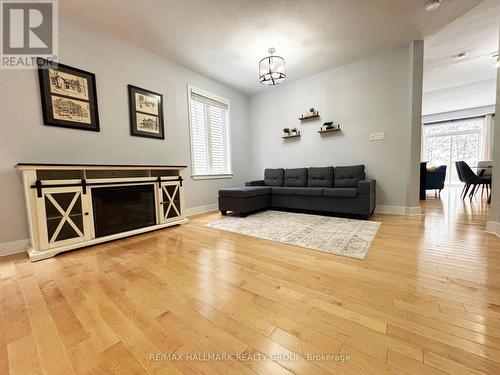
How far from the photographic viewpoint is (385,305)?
1.17 metres

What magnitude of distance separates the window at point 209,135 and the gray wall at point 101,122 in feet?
0.58

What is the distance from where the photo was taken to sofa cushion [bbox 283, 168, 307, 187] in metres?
4.19

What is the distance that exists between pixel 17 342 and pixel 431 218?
14.9 ft

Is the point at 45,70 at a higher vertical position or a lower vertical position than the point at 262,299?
higher

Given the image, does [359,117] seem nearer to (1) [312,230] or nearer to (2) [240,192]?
(1) [312,230]

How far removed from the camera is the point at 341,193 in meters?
3.28

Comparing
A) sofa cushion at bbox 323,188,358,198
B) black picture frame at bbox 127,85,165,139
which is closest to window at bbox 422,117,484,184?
sofa cushion at bbox 323,188,358,198

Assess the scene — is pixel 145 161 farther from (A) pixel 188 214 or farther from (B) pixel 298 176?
(B) pixel 298 176

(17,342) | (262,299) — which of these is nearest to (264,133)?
(262,299)

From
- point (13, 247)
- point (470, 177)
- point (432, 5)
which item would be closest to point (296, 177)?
point (432, 5)

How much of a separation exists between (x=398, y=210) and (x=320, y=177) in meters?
1.42

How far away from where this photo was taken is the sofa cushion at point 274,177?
449 cm

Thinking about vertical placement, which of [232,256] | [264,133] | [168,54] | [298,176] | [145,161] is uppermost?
[168,54]

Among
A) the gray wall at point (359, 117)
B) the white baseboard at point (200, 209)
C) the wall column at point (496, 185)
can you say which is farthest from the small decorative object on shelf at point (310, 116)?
the white baseboard at point (200, 209)
